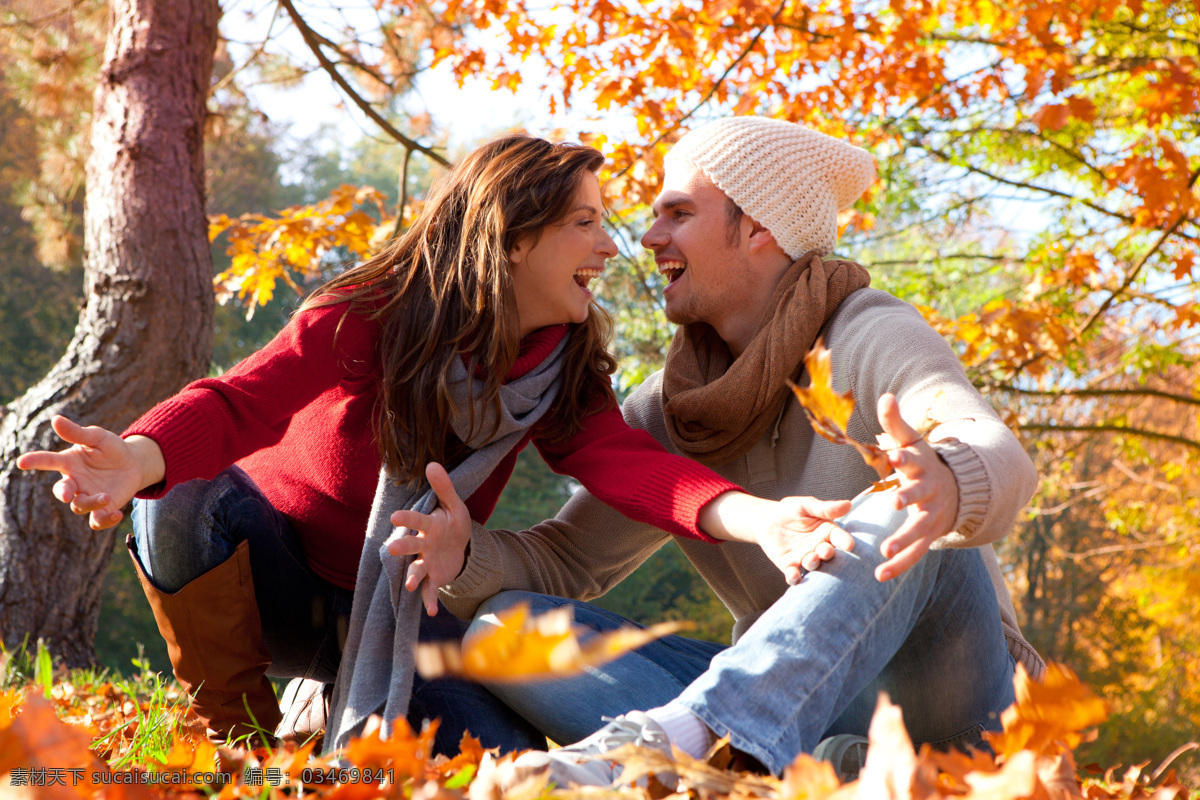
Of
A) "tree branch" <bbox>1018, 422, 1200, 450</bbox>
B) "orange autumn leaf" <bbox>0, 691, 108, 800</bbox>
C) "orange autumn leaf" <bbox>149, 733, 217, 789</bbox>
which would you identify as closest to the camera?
"orange autumn leaf" <bbox>0, 691, 108, 800</bbox>

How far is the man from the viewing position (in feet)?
4.07

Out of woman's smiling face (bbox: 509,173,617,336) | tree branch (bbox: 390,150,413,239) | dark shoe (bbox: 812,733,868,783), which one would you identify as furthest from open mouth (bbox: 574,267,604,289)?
tree branch (bbox: 390,150,413,239)

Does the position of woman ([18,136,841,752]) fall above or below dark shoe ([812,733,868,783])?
above

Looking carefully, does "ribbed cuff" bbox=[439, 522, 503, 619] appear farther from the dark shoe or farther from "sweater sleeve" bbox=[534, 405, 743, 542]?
the dark shoe

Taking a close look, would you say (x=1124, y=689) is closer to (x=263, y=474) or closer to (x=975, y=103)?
(x=975, y=103)

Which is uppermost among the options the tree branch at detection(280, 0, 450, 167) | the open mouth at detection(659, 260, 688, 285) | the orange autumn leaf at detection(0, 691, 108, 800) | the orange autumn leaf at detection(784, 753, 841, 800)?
the tree branch at detection(280, 0, 450, 167)

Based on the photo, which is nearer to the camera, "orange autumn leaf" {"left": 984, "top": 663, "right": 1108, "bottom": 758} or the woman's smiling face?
"orange autumn leaf" {"left": 984, "top": 663, "right": 1108, "bottom": 758}

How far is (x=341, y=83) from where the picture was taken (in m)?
4.23

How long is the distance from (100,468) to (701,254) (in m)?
1.44

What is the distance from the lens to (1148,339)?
5875 millimetres

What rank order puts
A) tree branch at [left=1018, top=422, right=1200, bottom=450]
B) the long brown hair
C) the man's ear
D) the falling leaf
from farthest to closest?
tree branch at [left=1018, top=422, right=1200, bottom=450]
the man's ear
the long brown hair
the falling leaf

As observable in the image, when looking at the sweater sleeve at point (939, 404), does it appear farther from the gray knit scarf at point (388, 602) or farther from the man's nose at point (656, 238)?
the gray knit scarf at point (388, 602)

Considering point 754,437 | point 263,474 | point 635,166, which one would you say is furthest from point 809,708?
point 635,166

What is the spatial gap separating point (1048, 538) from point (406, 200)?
1106 centimetres
